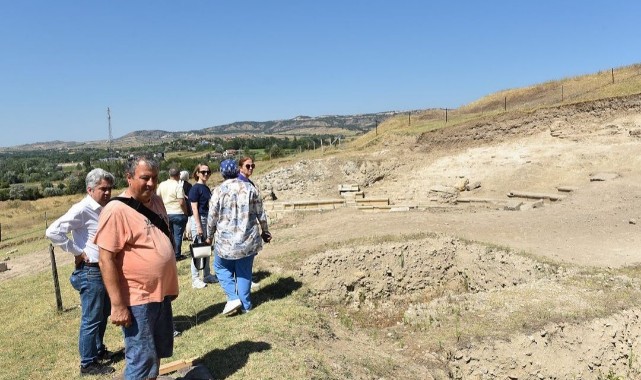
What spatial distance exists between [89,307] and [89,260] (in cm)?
49

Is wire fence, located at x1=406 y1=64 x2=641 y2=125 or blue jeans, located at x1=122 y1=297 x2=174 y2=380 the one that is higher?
wire fence, located at x1=406 y1=64 x2=641 y2=125

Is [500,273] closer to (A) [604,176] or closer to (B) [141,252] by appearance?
(B) [141,252]

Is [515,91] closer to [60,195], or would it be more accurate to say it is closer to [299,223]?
[299,223]

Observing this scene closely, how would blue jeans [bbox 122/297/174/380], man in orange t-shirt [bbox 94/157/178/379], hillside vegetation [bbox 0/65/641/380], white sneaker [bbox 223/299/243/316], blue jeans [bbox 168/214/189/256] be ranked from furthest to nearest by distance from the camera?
blue jeans [bbox 168/214/189/256] → white sneaker [bbox 223/299/243/316] → hillside vegetation [bbox 0/65/641/380] → blue jeans [bbox 122/297/174/380] → man in orange t-shirt [bbox 94/157/178/379]

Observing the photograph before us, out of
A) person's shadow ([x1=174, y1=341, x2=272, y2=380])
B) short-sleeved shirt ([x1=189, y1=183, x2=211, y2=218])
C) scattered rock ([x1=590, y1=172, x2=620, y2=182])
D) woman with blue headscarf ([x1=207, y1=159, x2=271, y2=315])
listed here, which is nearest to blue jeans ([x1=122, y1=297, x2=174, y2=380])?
person's shadow ([x1=174, y1=341, x2=272, y2=380])

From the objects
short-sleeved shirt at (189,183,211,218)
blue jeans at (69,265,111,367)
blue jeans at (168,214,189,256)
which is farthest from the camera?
blue jeans at (168,214,189,256)

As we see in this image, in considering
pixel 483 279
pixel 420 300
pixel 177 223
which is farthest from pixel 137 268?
pixel 483 279

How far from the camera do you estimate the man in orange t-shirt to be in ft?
10.5

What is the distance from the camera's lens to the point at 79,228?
4.52m

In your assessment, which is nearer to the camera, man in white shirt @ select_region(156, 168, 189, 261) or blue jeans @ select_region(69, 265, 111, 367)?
blue jeans @ select_region(69, 265, 111, 367)

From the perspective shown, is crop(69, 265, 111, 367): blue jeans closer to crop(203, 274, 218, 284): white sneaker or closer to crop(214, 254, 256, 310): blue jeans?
crop(214, 254, 256, 310): blue jeans

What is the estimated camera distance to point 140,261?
3.31 meters

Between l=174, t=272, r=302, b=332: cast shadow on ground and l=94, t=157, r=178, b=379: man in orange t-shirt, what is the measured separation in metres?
2.46

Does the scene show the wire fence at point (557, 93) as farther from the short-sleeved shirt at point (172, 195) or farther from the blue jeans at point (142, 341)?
the blue jeans at point (142, 341)
